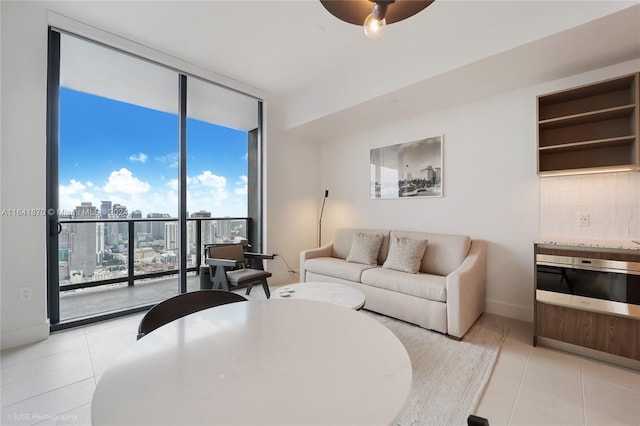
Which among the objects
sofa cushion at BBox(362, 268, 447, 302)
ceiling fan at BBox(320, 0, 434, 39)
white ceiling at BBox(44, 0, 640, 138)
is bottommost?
sofa cushion at BBox(362, 268, 447, 302)

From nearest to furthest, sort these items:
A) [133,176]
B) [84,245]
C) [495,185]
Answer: [495,185], [84,245], [133,176]

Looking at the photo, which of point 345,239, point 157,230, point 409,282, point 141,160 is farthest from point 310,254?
point 141,160

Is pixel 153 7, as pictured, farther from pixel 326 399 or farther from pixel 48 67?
pixel 326 399

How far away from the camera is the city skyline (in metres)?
2.79

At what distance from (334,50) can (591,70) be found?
2.41 metres

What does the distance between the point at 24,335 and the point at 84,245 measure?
1.16 m

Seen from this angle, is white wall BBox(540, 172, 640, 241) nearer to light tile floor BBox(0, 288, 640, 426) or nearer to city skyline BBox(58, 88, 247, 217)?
light tile floor BBox(0, 288, 640, 426)

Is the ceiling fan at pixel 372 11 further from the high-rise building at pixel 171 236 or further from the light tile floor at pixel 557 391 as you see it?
the high-rise building at pixel 171 236

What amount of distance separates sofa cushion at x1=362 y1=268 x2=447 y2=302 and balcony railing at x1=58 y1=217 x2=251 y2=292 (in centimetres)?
217

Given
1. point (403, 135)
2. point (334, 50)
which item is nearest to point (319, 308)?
point (334, 50)

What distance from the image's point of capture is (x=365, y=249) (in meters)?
3.54

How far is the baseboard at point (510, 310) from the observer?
279 cm

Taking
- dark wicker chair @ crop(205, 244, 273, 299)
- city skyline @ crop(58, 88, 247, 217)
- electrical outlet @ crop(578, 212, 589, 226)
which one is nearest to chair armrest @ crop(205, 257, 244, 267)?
dark wicker chair @ crop(205, 244, 273, 299)

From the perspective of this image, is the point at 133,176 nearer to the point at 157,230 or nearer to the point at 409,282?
the point at 157,230
